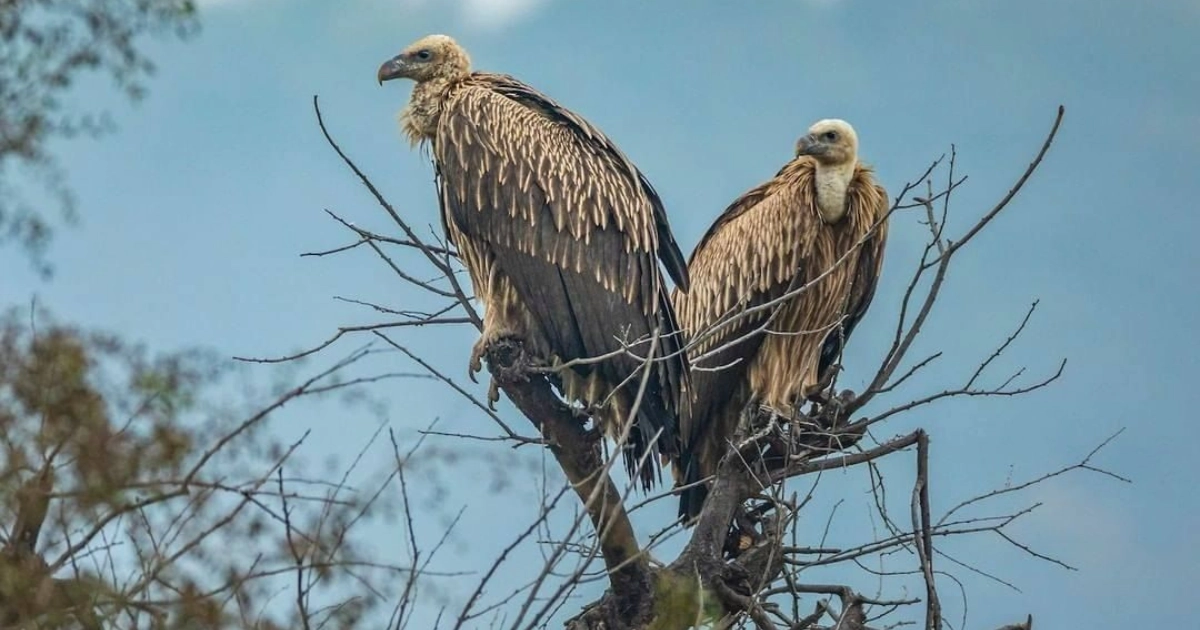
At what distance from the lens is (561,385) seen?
697cm

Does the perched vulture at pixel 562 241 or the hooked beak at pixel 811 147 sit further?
the hooked beak at pixel 811 147

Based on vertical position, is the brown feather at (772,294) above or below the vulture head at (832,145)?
below

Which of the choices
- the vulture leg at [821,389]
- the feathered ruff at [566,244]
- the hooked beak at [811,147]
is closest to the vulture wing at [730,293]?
the hooked beak at [811,147]

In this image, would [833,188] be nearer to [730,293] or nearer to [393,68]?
[730,293]

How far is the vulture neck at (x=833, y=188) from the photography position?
28.7ft

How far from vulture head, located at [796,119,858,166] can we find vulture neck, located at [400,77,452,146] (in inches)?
81.5

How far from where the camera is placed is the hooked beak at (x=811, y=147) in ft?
28.9

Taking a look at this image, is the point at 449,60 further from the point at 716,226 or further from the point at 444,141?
the point at 716,226

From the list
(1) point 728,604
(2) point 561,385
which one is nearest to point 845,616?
(1) point 728,604

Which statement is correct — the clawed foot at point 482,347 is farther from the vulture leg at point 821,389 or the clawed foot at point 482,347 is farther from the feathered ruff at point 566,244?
the vulture leg at point 821,389

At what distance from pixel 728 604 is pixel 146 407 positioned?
3.22 metres

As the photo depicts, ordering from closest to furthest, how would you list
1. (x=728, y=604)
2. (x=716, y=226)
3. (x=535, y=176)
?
(x=728, y=604) < (x=535, y=176) < (x=716, y=226)

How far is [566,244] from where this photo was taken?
23.6ft

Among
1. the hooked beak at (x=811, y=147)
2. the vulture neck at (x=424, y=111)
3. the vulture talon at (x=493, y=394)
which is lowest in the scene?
the vulture talon at (x=493, y=394)
